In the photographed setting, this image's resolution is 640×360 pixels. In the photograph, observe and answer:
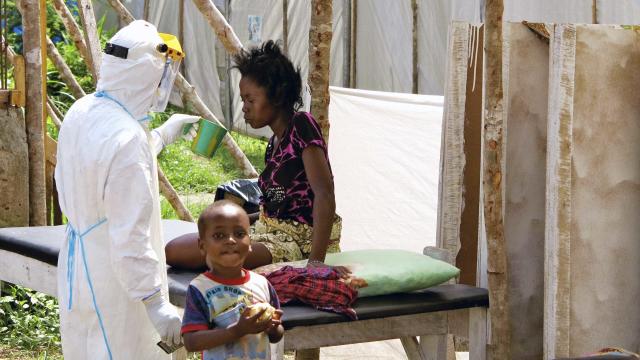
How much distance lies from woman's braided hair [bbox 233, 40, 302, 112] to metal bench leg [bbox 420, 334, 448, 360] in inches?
42.3

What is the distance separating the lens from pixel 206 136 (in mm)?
4711

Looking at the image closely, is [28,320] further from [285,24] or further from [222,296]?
[285,24]

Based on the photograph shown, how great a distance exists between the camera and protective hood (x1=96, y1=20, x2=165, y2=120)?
3574 millimetres

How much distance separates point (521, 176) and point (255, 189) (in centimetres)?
148

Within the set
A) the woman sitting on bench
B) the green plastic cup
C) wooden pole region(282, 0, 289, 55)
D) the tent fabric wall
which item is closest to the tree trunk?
the green plastic cup

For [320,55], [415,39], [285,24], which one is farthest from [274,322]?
[285,24]

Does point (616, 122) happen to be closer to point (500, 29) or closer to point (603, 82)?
point (603, 82)

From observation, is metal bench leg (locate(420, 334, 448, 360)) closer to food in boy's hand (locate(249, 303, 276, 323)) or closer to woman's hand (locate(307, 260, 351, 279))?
woman's hand (locate(307, 260, 351, 279))

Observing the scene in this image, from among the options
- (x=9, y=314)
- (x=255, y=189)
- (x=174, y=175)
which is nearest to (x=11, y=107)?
(x=9, y=314)

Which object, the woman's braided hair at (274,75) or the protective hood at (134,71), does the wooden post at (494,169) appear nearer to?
the woman's braided hair at (274,75)

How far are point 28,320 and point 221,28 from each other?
6.80 feet

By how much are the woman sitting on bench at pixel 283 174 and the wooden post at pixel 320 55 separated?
16.9 inches

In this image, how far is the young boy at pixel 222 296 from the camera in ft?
10.2

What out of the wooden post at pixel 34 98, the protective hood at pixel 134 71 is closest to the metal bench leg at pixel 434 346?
the protective hood at pixel 134 71
